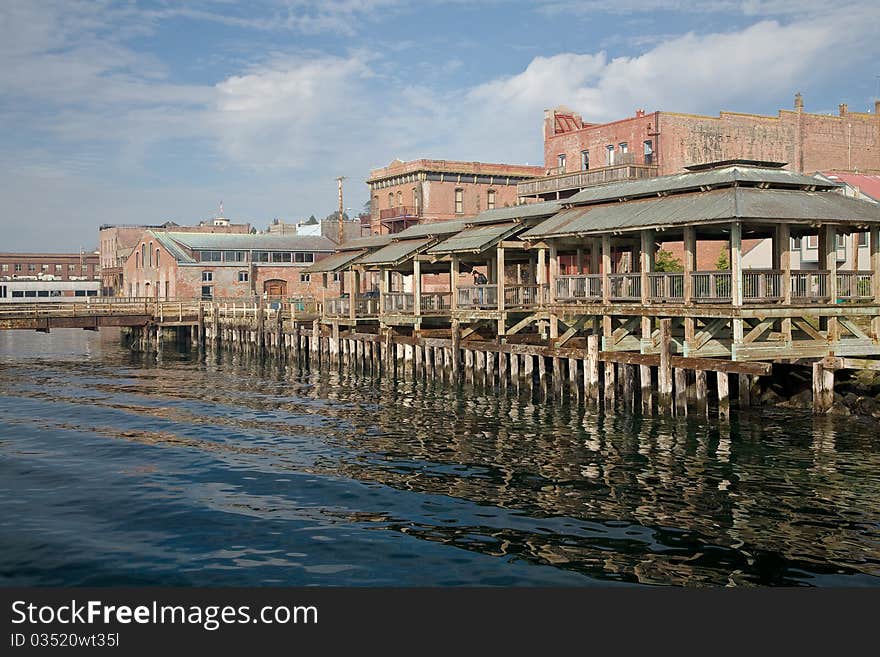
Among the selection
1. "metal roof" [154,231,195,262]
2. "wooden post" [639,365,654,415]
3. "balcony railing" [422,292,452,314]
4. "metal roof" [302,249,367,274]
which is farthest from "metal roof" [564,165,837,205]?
"metal roof" [154,231,195,262]

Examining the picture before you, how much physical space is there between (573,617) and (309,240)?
8023 cm

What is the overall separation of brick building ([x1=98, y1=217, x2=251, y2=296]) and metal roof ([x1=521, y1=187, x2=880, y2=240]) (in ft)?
271

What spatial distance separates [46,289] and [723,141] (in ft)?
263

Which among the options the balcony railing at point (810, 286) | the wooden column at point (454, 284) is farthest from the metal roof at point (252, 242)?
the balcony railing at point (810, 286)

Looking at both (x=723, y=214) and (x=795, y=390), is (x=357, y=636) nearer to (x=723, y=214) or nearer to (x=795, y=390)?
(x=723, y=214)

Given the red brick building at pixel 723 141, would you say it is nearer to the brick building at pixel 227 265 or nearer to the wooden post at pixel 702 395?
the brick building at pixel 227 265

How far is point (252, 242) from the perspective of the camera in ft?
285

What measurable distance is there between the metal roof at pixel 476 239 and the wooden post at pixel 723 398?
14.0 meters

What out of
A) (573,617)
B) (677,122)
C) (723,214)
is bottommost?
(573,617)

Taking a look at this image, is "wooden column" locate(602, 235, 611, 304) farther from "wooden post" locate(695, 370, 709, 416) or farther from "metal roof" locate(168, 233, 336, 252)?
"metal roof" locate(168, 233, 336, 252)

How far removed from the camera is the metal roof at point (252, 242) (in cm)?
→ 8500

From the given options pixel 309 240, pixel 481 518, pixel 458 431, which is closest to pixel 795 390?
pixel 458 431

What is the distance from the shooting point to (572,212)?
36.4 m

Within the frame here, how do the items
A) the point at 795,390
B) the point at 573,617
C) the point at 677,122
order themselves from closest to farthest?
the point at 573,617
the point at 795,390
the point at 677,122
